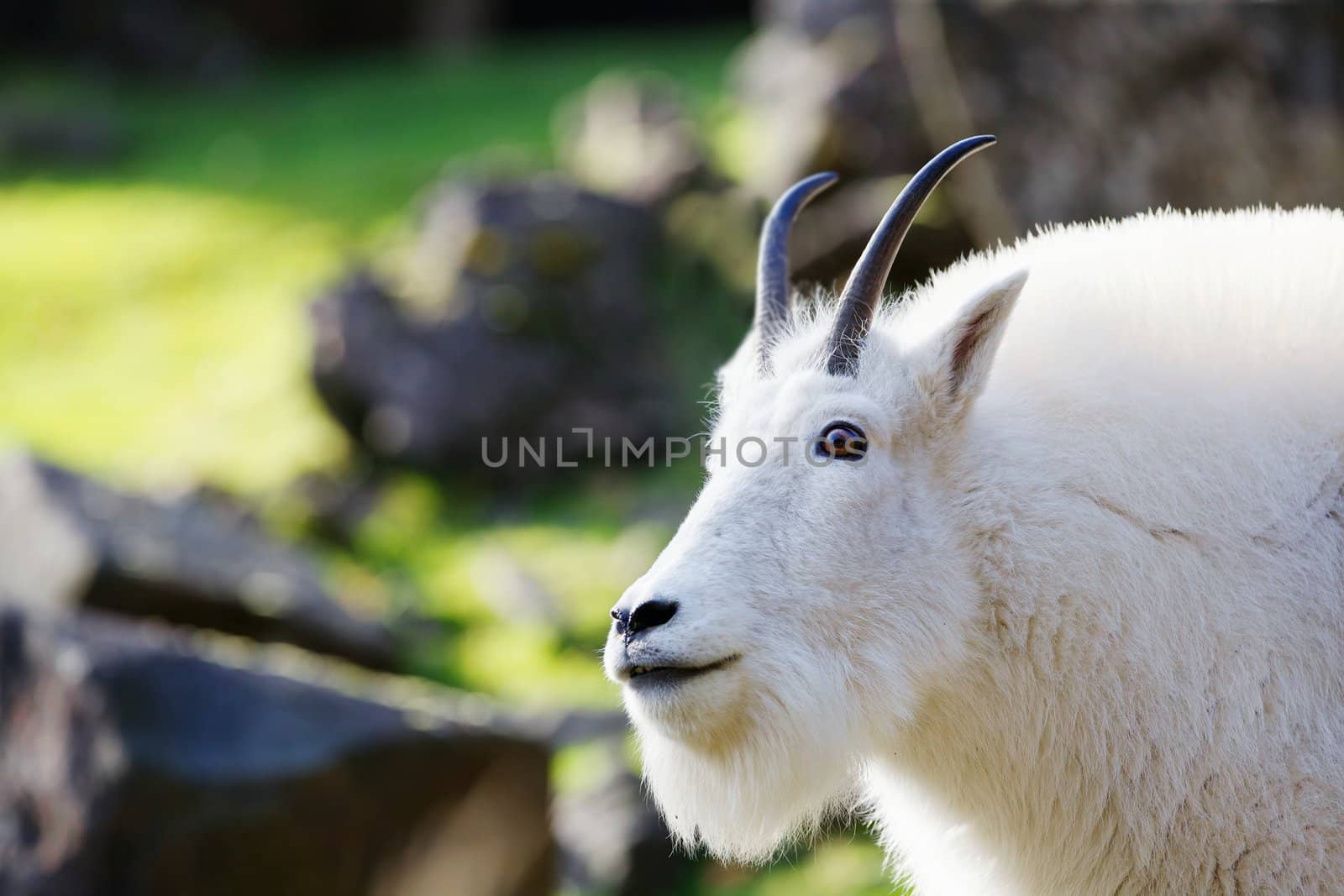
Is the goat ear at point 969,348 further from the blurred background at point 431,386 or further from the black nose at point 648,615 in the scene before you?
the blurred background at point 431,386

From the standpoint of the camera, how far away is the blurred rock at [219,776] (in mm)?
4129

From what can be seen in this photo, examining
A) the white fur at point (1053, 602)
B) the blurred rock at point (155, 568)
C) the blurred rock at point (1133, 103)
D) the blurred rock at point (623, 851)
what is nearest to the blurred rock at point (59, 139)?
the blurred rock at point (155, 568)

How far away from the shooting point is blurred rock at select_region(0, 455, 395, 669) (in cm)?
584

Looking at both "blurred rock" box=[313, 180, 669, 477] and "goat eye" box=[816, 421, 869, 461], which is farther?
"blurred rock" box=[313, 180, 669, 477]

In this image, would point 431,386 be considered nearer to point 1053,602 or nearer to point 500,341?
point 500,341

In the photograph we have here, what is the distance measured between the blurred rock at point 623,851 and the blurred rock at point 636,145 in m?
4.65

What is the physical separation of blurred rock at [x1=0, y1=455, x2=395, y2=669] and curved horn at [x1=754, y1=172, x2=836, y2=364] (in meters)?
3.67

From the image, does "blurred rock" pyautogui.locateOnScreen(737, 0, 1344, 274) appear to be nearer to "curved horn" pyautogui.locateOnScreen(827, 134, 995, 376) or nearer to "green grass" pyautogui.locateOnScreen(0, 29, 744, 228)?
"curved horn" pyautogui.locateOnScreen(827, 134, 995, 376)

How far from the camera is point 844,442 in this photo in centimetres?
269

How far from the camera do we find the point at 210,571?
241 inches

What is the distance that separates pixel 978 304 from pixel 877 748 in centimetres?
92

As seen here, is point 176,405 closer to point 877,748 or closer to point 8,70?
point 877,748

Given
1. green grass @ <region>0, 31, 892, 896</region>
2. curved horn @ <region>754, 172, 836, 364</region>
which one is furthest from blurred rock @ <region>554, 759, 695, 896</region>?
curved horn @ <region>754, 172, 836, 364</region>

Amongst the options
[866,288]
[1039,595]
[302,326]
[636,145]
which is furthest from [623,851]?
[636,145]
